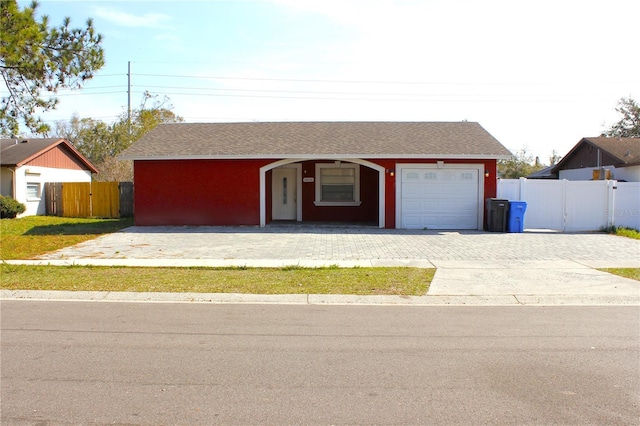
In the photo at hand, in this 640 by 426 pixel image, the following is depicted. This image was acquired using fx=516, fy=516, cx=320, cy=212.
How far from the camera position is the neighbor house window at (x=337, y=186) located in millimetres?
22328

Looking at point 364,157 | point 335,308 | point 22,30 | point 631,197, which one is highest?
point 22,30

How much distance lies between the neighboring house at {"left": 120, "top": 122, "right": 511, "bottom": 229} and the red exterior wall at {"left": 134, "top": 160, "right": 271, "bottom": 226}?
39 mm

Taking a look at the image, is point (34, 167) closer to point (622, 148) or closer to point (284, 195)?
point (284, 195)

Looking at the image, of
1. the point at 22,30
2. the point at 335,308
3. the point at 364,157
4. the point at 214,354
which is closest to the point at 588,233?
the point at 364,157

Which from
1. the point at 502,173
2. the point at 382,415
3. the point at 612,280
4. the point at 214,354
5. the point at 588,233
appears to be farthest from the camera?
the point at 502,173

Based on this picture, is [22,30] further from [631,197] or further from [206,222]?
[631,197]

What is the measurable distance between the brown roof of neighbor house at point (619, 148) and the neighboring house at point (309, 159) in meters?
9.59

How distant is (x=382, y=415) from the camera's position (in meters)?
4.13

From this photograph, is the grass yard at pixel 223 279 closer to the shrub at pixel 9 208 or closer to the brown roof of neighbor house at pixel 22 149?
the shrub at pixel 9 208

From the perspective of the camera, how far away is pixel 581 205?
19.2m

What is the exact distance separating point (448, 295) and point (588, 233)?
1223 cm

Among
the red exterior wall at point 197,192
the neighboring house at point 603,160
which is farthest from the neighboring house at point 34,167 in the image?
the neighboring house at point 603,160

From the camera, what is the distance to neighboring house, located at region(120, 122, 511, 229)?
19.3 meters

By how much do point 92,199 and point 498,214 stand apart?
65.3 feet
